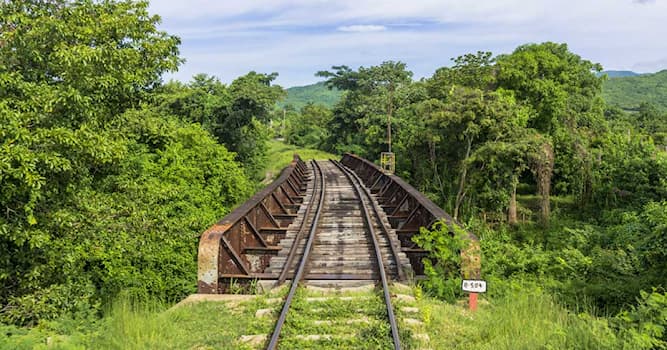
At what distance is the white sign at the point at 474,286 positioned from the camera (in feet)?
19.9

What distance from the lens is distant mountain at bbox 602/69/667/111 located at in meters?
133

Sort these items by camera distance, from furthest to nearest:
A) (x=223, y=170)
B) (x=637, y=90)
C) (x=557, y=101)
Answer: (x=637, y=90) → (x=557, y=101) → (x=223, y=170)

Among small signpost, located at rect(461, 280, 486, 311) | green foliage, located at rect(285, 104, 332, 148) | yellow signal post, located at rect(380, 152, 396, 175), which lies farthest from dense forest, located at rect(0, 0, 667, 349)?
green foliage, located at rect(285, 104, 332, 148)

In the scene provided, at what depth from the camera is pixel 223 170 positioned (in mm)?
21219

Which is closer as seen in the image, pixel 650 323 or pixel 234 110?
pixel 650 323

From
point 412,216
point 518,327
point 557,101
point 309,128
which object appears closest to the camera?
point 518,327

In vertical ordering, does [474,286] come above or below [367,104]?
Result: below

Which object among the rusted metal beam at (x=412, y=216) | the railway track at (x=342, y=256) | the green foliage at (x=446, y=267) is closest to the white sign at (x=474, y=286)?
the green foliage at (x=446, y=267)

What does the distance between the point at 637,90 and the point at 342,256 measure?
173 m

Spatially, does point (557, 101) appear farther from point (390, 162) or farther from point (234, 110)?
point (234, 110)

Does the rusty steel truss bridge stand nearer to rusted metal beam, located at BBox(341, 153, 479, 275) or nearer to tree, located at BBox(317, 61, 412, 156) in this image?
rusted metal beam, located at BBox(341, 153, 479, 275)

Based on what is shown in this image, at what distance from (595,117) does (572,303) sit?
1055 inches

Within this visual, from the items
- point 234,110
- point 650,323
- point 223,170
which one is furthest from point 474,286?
point 234,110

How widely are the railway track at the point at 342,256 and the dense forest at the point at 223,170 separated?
1033mm
